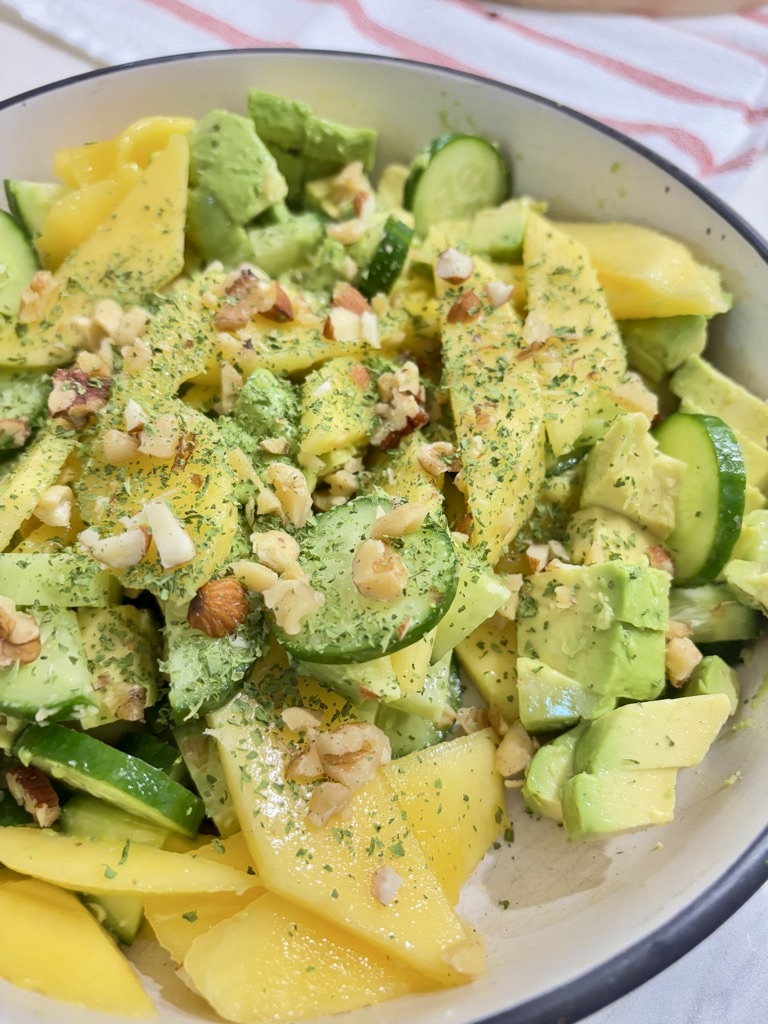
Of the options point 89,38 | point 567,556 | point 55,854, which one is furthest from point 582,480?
point 89,38

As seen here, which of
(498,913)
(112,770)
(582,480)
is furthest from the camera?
(582,480)

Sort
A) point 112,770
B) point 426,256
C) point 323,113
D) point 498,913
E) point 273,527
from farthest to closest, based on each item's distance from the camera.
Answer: point 323,113 < point 426,256 < point 273,527 < point 498,913 < point 112,770

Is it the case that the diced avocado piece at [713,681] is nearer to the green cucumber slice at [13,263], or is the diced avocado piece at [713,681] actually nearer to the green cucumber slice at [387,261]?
the green cucumber slice at [387,261]

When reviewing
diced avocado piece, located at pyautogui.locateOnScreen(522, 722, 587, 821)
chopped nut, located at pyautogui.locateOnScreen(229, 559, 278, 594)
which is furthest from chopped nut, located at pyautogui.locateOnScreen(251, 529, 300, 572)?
diced avocado piece, located at pyautogui.locateOnScreen(522, 722, 587, 821)

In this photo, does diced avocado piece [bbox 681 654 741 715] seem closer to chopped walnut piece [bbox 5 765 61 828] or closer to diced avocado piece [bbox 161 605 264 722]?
diced avocado piece [bbox 161 605 264 722]

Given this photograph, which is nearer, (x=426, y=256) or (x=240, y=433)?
(x=240, y=433)

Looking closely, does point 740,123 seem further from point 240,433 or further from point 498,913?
point 498,913

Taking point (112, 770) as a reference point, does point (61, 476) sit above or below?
above
